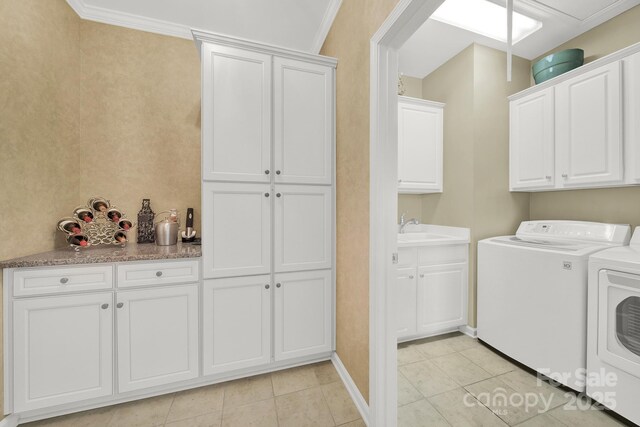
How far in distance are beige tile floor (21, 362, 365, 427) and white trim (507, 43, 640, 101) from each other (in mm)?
3002

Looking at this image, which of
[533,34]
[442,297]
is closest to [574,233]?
[442,297]

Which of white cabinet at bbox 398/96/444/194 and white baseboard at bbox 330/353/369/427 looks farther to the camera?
white cabinet at bbox 398/96/444/194

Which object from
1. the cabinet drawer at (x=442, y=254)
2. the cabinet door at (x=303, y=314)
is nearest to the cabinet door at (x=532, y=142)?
the cabinet drawer at (x=442, y=254)

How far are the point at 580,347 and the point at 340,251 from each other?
5.38 feet

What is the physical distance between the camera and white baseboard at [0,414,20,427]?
4.33ft

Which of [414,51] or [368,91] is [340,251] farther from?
[414,51]

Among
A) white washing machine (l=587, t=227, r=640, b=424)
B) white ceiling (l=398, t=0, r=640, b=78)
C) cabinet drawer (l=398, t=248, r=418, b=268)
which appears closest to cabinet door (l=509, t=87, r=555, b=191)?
white ceiling (l=398, t=0, r=640, b=78)

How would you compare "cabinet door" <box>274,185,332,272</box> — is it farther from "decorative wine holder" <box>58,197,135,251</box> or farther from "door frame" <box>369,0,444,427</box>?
"decorative wine holder" <box>58,197,135,251</box>

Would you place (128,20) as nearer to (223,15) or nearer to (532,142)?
(223,15)

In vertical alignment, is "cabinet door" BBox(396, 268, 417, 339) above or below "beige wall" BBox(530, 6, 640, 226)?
below

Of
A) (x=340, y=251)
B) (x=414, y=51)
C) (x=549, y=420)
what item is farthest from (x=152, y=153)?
(x=549, y=420)

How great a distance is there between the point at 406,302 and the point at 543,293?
0.97 metres

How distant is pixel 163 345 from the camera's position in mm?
1597

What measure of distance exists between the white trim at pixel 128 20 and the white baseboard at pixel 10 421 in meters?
2.77
